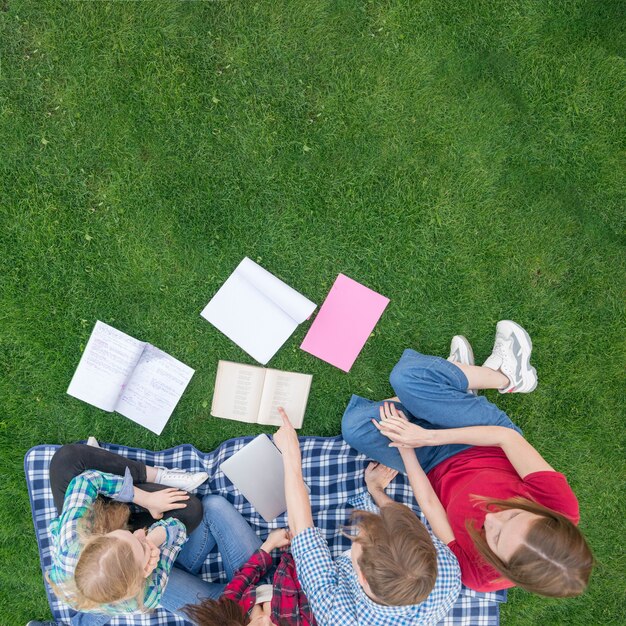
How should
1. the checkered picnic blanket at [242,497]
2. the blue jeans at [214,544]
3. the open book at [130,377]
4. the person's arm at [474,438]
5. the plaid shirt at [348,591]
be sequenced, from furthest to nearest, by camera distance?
the open book at [130,377]
the checkered picnic blanket at [242,497]
the blue jeans at [214,544]
the person's arm at [474,438]
the plaid shirt at [348,591]

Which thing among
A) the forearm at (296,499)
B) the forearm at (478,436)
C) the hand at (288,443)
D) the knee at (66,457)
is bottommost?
the knee at (66,457)

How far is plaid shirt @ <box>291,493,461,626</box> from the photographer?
6.89 feet

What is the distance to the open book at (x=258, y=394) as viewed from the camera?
3102 millimetres

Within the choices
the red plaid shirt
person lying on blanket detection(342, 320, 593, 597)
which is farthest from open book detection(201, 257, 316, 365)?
the red plaid shirt

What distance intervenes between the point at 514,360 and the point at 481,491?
918mm

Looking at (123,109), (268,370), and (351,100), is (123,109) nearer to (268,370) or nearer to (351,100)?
(351,100)

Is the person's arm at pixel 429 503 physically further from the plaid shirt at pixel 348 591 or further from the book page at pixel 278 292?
the book page at pixel 278 292

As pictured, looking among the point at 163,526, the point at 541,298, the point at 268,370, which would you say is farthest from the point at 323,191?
the point at 163,526

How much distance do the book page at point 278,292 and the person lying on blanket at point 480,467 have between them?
0.60 metres

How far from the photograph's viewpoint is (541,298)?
123 inches

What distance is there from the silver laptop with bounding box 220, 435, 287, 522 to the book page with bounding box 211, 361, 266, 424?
8.5 inches

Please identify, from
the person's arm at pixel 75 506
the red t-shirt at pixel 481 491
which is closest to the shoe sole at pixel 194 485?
the person's arm at pixel 75 506

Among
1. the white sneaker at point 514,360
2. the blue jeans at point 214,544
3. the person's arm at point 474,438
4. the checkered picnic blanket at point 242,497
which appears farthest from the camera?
the white sneaker at point 514,360

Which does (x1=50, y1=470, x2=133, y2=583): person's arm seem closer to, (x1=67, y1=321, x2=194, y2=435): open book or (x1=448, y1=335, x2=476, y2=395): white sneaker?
(x1=67, y1=321, x2=194, y2=435): open book
